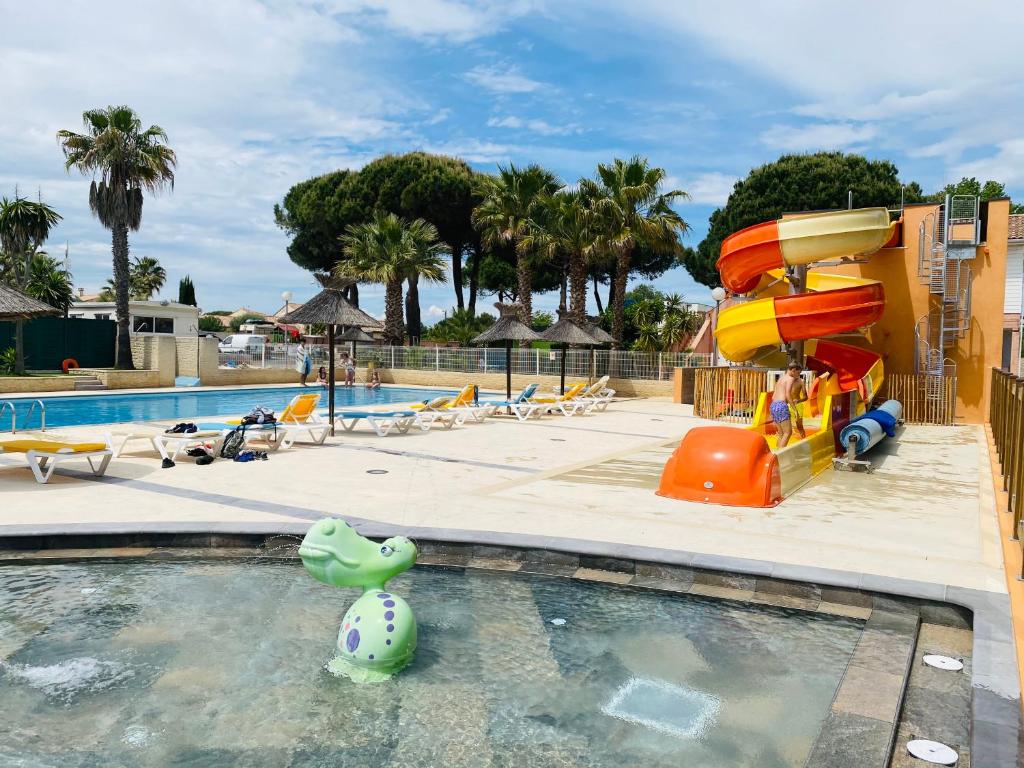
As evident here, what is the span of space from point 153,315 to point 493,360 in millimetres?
17634

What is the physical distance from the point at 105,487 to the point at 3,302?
4.02 meters

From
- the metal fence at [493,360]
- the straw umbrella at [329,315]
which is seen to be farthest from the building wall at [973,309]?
the straw umbrella at [329,315]

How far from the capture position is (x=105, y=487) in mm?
8758

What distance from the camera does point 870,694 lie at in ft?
13.1

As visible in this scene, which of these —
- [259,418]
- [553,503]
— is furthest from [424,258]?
[553,503]

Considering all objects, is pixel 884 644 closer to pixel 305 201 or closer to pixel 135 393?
pixel 135 393

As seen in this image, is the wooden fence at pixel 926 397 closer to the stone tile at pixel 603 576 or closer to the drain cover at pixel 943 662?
the stone tile at pixel 603 576

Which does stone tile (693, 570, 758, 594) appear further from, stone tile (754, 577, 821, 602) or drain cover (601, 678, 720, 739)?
drain cover (601, 678, 720, 739)

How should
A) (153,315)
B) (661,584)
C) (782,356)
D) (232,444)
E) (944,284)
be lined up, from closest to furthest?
(661,584)
(232,444)
(782,356)
(944,284)
(153,315)

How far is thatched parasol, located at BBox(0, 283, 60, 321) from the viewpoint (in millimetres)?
10789

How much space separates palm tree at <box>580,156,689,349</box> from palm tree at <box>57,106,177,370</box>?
16.0m

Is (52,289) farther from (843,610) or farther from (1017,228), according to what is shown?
(1017,228)

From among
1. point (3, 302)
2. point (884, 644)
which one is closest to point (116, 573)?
point (884, 644)

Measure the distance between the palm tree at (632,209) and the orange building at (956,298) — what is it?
33.9 ft
